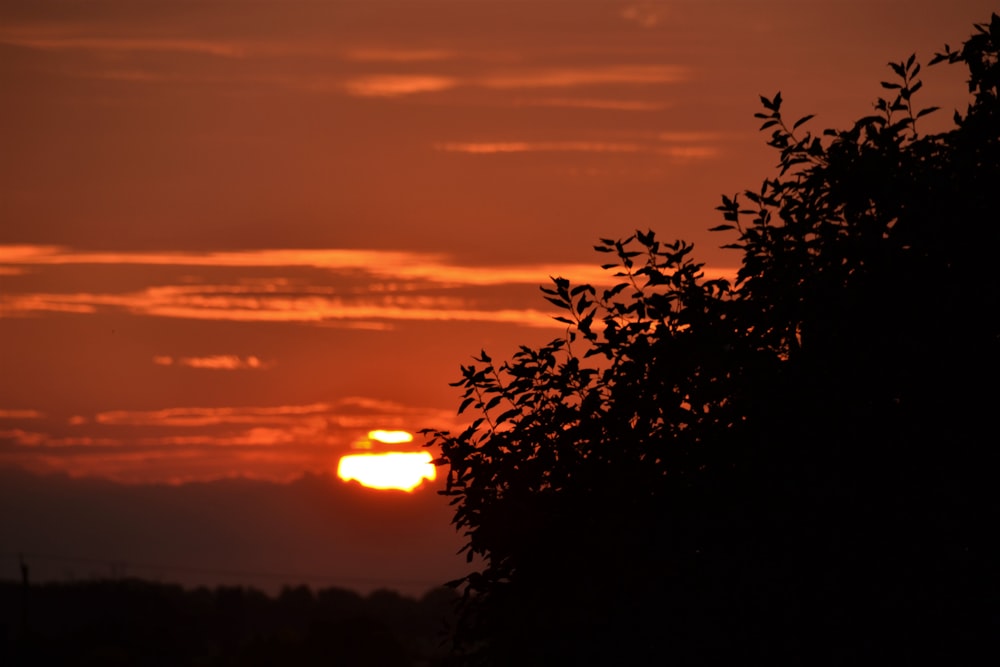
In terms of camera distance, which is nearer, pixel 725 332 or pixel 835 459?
pixel 835 459

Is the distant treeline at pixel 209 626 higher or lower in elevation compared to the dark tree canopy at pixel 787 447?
higher

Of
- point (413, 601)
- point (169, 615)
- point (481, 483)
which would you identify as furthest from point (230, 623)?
point (481, 483)

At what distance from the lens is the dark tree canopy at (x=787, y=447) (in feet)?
46.8

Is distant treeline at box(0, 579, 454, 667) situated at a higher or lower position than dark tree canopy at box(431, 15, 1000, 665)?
higher

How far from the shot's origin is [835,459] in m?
14.7

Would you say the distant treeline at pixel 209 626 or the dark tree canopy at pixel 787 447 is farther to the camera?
the distant treeline at pixel 209 626

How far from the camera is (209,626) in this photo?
138 m

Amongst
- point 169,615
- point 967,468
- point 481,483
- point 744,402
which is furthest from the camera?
point 169,615

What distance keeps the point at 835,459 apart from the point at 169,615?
128 meters

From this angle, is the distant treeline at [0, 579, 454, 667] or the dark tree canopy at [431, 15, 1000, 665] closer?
the dark tree canopy at [431, 15, 1000, 665]

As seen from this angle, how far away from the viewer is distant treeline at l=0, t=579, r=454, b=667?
108 meters

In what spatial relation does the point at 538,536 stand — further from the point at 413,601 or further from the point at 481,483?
the point at 413,601

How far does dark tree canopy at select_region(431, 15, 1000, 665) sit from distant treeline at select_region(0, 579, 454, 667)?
76.6 meters

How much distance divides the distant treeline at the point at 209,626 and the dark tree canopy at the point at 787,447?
76.6 m
